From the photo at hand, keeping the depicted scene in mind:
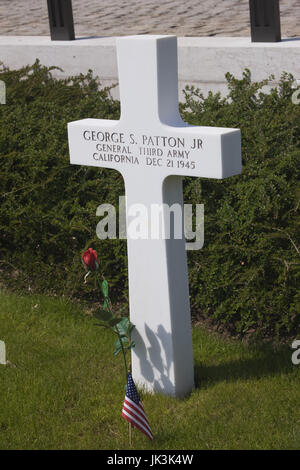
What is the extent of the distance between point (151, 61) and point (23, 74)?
3.61m

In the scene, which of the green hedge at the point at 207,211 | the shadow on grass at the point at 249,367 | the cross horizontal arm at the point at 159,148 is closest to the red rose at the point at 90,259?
the cross horizontal arm at the point at 159,148

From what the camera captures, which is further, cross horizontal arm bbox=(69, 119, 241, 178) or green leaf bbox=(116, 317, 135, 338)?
green leaf bbox=(116, 317, 135, 338)

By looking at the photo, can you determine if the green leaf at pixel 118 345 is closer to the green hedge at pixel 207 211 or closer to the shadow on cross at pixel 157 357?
the shadow on cross at pixel 157 357

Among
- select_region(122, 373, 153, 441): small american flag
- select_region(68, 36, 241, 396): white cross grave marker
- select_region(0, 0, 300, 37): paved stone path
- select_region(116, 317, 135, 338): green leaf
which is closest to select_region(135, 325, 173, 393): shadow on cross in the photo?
select_region(68, 36, 241, 396): white cross grave marker

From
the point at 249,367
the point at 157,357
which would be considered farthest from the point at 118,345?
the point at 249,367

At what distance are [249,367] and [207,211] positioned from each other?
0.98 metres

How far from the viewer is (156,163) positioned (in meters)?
3.48

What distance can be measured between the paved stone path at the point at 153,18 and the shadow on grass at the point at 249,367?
4.18 metres

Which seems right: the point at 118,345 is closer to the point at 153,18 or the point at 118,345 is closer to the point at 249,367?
the point at 249,367

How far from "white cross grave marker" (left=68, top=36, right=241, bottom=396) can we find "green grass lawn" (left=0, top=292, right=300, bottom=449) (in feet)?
0.61

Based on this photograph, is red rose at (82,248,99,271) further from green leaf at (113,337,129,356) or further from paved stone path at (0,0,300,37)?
paved stone path at (0,0,300,37)

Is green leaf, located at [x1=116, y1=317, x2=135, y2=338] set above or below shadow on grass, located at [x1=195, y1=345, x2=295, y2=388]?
above

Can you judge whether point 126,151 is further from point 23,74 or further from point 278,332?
point 23,74

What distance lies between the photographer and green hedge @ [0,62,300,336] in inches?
165
